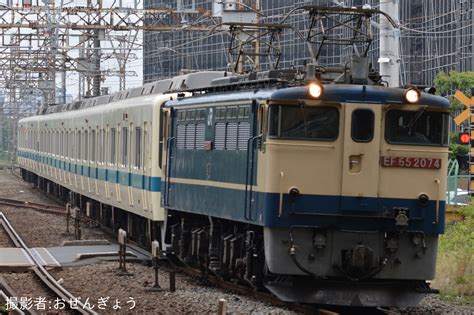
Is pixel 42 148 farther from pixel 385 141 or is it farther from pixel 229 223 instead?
pixel 385 141

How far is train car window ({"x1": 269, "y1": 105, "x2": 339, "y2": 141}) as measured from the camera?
12648 millimetres

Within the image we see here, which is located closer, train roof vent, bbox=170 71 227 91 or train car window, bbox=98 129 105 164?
train roof vent, bbox=170 71 227 91

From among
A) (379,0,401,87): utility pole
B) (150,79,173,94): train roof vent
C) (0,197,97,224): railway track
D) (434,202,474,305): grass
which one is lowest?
(0,197,97,224): railway track

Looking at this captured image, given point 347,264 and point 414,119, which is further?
point 414,119

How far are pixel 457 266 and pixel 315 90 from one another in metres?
4.73

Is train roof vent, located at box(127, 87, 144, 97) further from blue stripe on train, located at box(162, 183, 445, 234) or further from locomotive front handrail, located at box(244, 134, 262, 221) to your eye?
blue stripe on train, located at box(162, 183, 445, 234)

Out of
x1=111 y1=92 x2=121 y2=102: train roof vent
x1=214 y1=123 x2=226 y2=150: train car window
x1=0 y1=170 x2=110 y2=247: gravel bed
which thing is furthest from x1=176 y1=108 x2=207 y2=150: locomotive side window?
x1=111 y1=92 x2=121 y2=102: train roof vent

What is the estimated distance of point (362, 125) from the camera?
12.7m

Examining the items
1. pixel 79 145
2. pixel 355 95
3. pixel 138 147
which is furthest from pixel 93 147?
pixel 355 95

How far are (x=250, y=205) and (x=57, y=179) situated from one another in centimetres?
2473

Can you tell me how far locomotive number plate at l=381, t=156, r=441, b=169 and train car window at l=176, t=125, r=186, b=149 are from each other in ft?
16.6

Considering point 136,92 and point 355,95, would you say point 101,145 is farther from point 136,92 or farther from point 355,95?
point 355,95

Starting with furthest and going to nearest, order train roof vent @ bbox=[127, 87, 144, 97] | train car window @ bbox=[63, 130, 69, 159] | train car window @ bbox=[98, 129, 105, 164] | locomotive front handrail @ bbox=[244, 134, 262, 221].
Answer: train car window @ bbox=[63, 130, 69, 159], train car window @ bbox=[98, 129, 105, 164], train roof vent @ bbox=[127, 87, 144, 97], locomotive front handrail @ bbox=[244, 134, 262, 221]

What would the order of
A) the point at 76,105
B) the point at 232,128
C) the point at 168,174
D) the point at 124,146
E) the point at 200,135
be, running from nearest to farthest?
the point at 232,128 < the point at 200,135 < the point at 168,174 < the point at 124,146 < the point at 76,105
